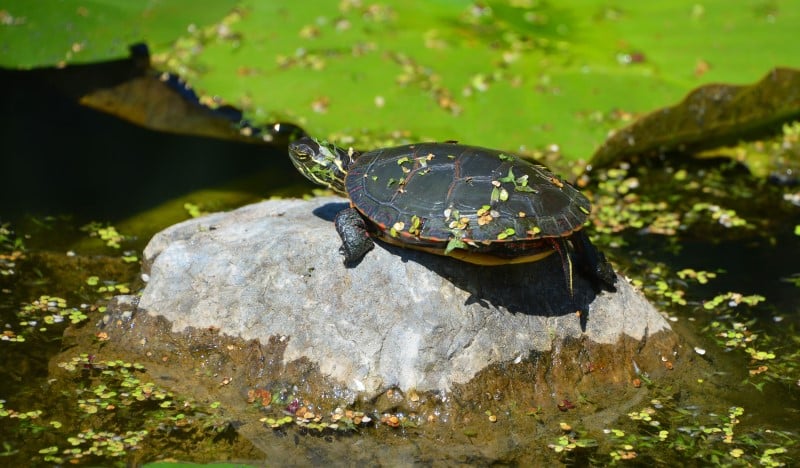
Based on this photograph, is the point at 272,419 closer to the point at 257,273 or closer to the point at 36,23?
the point at 257,273

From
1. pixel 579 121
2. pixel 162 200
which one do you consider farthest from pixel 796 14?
pixel 162 200

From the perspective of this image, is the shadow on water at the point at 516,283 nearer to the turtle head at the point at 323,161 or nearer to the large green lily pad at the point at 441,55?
the turtle head at the point at 323,161

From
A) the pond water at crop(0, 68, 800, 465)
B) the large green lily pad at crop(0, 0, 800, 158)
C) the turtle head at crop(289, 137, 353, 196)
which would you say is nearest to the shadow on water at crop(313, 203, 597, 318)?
the turtle head at crop(289, 137, 353, 196)

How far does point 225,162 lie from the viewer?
24.6ft

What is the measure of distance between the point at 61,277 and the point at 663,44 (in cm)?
564

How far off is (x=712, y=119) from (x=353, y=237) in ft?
14.3

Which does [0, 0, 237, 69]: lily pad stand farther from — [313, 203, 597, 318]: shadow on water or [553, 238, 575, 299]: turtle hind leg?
[553, 238, 575, 299]: turtle hind leg

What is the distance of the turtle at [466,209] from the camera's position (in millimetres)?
4438

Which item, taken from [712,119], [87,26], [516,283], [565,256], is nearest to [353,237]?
[516,283]

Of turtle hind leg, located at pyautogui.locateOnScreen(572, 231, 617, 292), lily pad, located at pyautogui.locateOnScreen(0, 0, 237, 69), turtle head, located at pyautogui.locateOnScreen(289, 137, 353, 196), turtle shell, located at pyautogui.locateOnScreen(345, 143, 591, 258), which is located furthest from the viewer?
lily pad, located at pyautogui.locateOnScreen(0, 0, 237, 69)

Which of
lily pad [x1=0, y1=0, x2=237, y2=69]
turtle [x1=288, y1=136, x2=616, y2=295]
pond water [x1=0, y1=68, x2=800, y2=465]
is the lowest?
pond water [x1=0, y1=68, x2=800, y2=465]

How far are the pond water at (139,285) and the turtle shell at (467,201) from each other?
100 centimetres

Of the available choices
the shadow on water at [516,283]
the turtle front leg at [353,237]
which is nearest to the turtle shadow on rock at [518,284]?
the shadow on water at [516,283]

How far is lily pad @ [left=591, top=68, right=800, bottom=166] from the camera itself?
24.2 ft
